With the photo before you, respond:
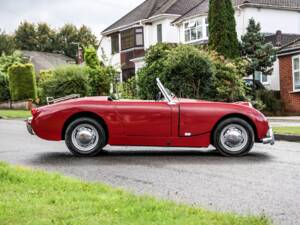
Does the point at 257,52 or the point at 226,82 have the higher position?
the point at 257,52

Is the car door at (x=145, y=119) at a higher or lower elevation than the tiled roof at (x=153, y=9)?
lower

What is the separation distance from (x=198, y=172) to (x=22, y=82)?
30.8m

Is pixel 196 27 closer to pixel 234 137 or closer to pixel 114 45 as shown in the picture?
pixel 114 45

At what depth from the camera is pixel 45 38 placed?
283 ft

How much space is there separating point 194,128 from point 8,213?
17.8 ft

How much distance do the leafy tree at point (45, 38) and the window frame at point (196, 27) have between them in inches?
1823

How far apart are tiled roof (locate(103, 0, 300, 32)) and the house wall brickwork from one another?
6692mm

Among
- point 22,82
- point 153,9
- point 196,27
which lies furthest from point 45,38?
point 196,27

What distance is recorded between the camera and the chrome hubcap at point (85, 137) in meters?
10.4

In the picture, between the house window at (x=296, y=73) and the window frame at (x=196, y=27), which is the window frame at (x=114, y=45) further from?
the house window at (x=296, y=73)

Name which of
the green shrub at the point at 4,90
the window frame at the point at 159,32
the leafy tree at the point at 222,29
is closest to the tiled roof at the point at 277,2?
the leafy tree at the point at 222,29

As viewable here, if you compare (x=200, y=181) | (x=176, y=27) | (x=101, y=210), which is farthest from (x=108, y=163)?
(x=176, y=27)

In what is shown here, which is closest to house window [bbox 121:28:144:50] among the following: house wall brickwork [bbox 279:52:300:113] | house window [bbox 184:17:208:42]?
house window [bbox 184:17:208:42]

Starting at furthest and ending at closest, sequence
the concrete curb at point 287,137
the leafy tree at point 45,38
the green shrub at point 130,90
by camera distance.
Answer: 1. the leafy tree at point 45,38
2. the green shrub at point 130,90
3. the concrete curb at point 287,137
